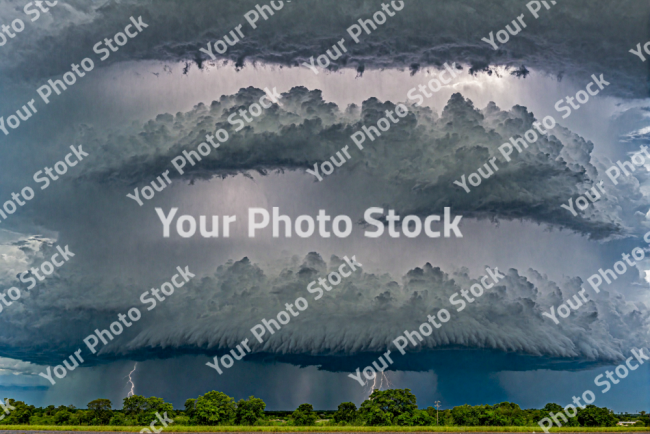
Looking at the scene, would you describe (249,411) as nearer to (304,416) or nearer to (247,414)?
(247,414)

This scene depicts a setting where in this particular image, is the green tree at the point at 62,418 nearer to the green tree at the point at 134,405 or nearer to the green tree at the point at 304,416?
the green tree at the point at 134,405

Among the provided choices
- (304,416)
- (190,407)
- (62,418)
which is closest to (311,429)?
(304,416)

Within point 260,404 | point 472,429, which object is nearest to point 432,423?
point 472,429

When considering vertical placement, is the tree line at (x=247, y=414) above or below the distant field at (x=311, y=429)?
above

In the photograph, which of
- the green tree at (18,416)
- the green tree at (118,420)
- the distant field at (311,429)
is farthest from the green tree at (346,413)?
the green tree at (18,416)

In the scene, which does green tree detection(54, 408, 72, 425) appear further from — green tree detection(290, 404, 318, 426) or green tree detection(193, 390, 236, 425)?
green tree detection(290, 404, 318, 426)
